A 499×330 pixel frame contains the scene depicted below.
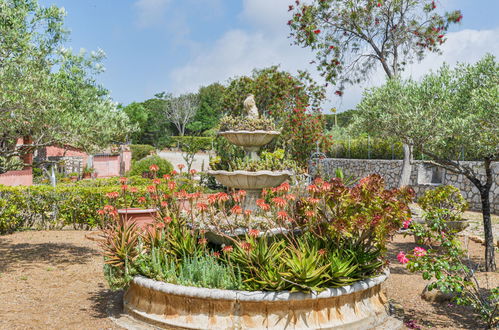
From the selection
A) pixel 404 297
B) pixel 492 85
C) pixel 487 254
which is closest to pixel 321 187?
pixel 404 297

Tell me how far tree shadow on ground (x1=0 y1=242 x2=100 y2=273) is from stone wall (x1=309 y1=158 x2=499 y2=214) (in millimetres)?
9999

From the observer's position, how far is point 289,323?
486 cm

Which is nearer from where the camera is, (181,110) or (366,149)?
(366,149)

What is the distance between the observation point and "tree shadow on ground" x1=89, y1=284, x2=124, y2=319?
5727mm

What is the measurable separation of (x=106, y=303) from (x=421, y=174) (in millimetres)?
16635

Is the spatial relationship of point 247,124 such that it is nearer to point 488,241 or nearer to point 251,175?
point 251,175

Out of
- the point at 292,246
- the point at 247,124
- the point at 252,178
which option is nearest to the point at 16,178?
the point at 247,124

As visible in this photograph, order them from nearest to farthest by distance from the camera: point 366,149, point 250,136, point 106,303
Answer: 1. point 106,303
2. point 250,136
3. point 366,149

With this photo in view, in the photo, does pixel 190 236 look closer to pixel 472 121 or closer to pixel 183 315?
pixel 183 315

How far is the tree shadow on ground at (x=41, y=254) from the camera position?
8359mm

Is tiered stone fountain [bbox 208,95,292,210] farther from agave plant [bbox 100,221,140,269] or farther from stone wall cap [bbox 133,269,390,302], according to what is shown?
stone wall cap [bbox 133,269,390,302]

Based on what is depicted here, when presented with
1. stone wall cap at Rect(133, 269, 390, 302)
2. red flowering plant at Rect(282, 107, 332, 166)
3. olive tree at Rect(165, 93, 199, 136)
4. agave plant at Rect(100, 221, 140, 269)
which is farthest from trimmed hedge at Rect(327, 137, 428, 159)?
olive tree at Rect(165, 93, 199, 136)

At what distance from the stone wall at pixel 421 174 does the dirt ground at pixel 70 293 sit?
25.0ft

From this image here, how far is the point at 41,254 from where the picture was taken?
29.7 ft
